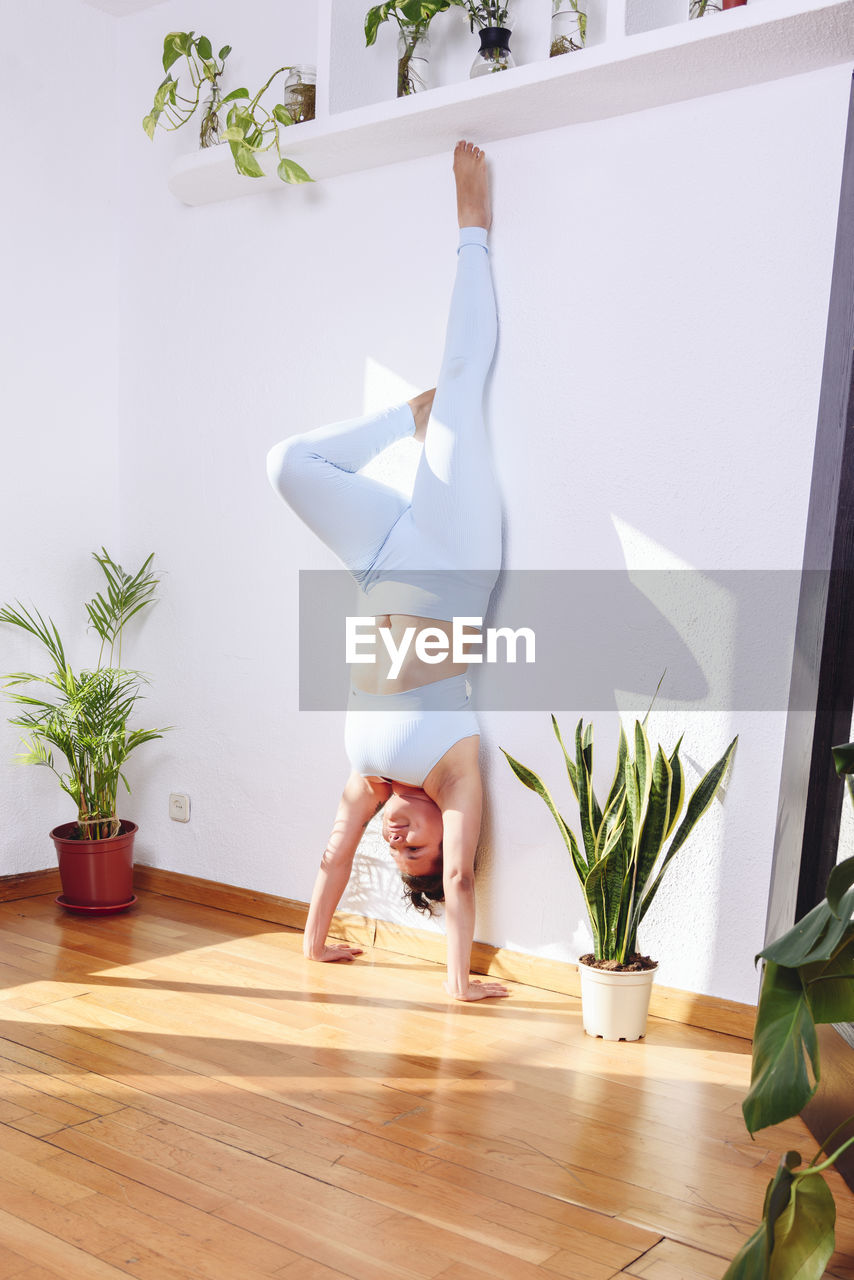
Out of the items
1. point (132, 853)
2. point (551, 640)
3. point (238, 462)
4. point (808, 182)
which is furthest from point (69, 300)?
point (808, 182)

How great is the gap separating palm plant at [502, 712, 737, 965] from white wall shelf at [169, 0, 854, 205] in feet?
4.85

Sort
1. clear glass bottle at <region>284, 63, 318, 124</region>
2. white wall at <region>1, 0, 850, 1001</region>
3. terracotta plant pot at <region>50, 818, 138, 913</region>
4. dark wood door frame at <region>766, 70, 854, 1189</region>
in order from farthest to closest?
terracotta plant pot at <region>50, 818, 138, 913</region> → clear glass bottle at <region>284, 63, 318, 124</region> → white wall at <region>1, 0, 850, 1001</region> → dark wood door frame at <region>766, 70, 854, 1189</region>

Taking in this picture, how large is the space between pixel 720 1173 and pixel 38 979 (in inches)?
68.7

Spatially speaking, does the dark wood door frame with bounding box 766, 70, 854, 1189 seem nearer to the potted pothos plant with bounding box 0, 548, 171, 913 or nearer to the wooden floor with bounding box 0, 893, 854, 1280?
the wooden floor with bounding box 0, 893, 854, 1280

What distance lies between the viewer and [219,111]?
3.51 m

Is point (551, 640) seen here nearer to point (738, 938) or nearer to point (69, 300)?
point (738, 938)

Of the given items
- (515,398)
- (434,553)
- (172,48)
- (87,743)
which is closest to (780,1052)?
(434,553)

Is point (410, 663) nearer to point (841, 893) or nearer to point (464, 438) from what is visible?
point (464, 438)

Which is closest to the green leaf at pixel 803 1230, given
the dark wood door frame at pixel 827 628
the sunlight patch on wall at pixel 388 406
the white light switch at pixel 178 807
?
the dark wood door frame at pixel 827 628

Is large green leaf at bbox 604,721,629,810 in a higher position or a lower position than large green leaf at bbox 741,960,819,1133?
higher

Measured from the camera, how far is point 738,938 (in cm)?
265

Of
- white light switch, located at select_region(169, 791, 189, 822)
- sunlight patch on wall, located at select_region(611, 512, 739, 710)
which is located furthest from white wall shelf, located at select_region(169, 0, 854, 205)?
white light switch, located at select_region(169, 791, 189, 822)

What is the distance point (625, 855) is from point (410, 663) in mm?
778

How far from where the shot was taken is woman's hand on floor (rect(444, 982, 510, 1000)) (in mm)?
2832
